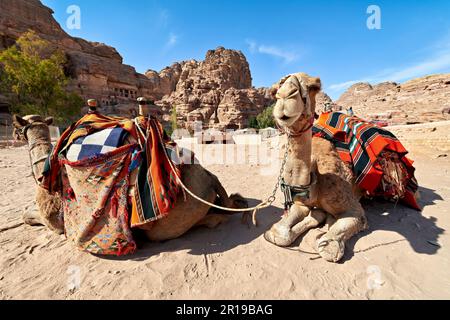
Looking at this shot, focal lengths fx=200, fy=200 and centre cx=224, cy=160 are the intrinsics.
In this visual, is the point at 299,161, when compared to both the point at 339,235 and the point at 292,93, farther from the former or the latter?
the point at 339,235

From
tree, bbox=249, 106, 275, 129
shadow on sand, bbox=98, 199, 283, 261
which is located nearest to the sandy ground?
shadow on sand, bbox=98, 199, 283, 261

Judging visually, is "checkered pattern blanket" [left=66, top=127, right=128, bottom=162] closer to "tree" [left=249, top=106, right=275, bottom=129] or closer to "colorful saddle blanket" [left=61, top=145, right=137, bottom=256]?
"colorful saddle blanket" [left=61, top=145, right=137, bottom=256]

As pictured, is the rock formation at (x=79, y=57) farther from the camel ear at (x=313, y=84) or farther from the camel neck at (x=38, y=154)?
the camel ear at (x=313, y=84)

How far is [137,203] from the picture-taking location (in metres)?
1.96

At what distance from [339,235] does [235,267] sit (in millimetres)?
1152

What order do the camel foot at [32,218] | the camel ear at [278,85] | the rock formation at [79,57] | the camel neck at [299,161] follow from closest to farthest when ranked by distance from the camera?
1. the camel ear at [278,85]
2. the camel neck at [299,161]
3. the camel foot at [32,218]
4. the rock formation at [79,57]

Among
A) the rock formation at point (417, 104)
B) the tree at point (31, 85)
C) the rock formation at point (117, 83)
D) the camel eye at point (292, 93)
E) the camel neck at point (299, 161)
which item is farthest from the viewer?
the rock formation at point (117, 83)

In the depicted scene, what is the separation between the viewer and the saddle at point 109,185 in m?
1.97

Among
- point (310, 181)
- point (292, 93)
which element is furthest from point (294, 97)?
point (310, 181)

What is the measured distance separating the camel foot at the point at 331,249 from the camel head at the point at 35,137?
3.15 meters

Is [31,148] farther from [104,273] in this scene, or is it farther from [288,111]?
[288,111]

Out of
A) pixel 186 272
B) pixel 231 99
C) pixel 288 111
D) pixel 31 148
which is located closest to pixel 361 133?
pixel 288 111

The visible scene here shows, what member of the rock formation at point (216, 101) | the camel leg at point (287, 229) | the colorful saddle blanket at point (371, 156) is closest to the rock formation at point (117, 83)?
the rock formation at point (216, 101)
